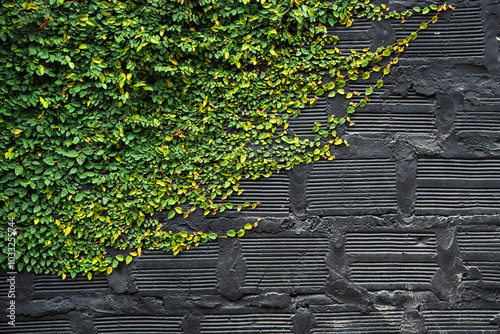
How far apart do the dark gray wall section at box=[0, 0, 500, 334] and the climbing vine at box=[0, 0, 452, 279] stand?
0.33 ft

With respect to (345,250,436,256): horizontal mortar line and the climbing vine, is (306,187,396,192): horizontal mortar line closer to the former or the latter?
the climbing vine

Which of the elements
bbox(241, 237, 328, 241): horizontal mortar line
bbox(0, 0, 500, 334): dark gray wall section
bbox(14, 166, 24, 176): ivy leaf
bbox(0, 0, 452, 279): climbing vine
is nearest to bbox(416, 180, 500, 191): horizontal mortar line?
bbox(0, 0, 500, 334): dark gray wall section

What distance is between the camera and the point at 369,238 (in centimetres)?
249

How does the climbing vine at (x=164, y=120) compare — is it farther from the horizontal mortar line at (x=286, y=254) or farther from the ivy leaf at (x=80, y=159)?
the horizontal mortar line at (x=286, y=254)

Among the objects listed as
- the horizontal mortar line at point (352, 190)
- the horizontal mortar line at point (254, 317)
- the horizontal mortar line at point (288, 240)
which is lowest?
the horizontal mortar line at point (254, 317)

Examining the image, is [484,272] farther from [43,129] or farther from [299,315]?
[43,129]

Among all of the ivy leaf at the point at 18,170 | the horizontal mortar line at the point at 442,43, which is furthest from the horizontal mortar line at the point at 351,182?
the ivy leaf at the point at 18,170

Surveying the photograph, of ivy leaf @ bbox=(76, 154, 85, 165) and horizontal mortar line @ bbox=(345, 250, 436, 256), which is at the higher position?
ivy leaf @ bbox=(76, 154, 85, 165)

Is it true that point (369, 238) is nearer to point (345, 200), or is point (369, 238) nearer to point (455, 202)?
point (345, 200)

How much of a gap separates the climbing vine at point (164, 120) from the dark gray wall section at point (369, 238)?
3.9 inches

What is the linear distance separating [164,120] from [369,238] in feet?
5.12

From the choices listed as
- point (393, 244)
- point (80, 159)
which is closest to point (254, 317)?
point (393, 244)

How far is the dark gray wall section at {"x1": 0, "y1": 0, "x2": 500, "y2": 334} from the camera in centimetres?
246

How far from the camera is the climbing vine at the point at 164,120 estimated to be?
96.3 inches
